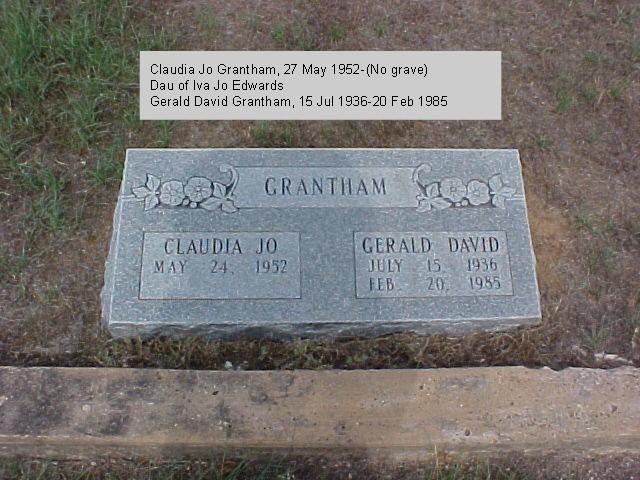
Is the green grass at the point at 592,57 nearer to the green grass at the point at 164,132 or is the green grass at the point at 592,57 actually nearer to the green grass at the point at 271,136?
the green grass at the point at 271,136

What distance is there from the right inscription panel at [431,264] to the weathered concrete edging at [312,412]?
0.31 m

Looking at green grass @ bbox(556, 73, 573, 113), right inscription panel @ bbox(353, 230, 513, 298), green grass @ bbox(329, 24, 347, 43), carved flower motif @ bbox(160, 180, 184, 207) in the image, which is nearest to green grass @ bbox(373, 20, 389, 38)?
green grass @ bbox(329, 24, 347, 43)

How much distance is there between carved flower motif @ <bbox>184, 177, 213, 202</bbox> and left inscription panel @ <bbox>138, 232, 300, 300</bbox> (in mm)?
163

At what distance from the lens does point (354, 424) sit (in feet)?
7.40

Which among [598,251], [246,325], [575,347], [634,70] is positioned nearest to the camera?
[246,325]

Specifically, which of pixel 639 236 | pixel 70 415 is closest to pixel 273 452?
pixel 70 415

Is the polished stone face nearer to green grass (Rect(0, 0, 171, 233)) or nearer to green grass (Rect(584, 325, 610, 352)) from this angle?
green grass (Rect(584, 325, 610, 352))

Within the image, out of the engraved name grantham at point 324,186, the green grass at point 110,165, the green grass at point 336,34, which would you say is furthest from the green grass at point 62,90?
the green grass at point 336,34

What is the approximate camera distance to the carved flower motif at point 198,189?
2.57 meters

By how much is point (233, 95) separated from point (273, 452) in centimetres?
161

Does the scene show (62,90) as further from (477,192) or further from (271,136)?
(477,192)

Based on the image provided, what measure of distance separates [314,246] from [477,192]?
0.71 m

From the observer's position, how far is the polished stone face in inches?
95.1

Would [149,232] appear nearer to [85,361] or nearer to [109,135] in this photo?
[85,361]
